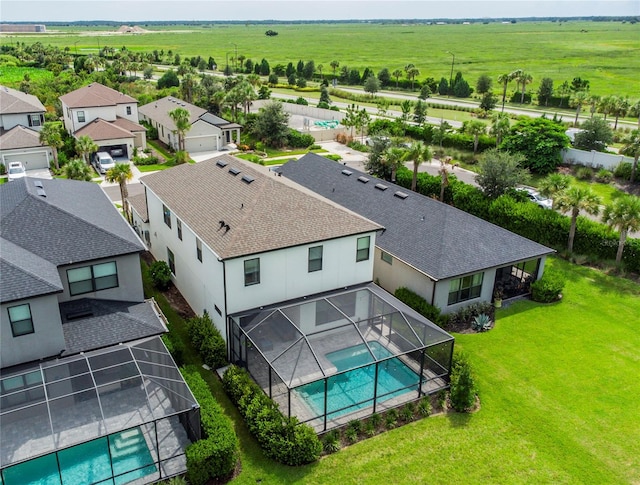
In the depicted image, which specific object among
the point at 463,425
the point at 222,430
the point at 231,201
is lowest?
the point at 463,425

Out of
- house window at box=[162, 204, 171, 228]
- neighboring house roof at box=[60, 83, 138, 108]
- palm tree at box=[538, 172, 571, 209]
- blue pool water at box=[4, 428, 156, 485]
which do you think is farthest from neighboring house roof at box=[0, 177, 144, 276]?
neighboring house roof at box=[60, 83, 138, 108]

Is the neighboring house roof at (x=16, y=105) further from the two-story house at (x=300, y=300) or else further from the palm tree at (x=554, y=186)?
the palm tree at (x=554, y=186)

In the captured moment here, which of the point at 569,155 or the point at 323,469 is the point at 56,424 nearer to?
the point at 323,469

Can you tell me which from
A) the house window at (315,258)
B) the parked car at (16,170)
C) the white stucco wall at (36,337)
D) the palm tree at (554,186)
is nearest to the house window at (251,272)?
the house window at (315,258)

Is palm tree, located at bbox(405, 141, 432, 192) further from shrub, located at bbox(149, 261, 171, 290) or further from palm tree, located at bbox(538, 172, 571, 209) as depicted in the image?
shrub, located at bbox(149, 261, 171, 290)

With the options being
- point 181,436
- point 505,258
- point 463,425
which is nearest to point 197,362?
point 181,436

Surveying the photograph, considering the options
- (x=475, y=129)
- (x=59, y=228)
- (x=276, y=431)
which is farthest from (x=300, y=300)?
(x=475, y=129)

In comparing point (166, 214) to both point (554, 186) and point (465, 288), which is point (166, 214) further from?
point (554, 186)
